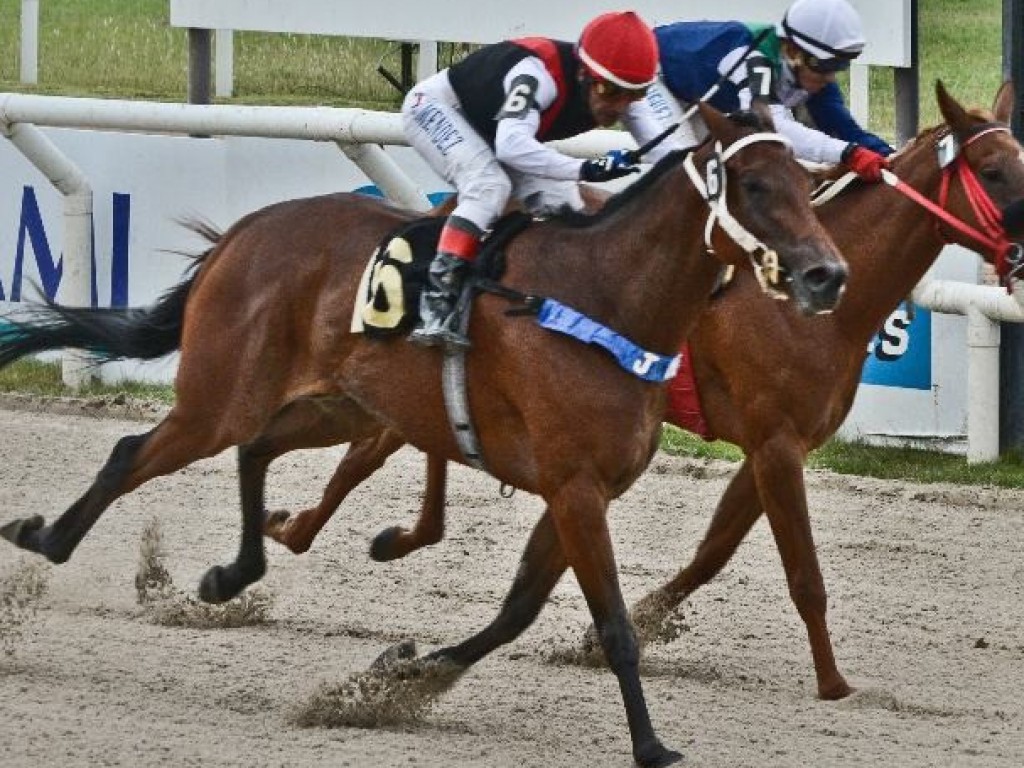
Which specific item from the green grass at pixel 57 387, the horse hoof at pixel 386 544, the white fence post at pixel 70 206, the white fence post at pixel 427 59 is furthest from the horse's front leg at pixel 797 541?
the white fence post at pixel 427 59

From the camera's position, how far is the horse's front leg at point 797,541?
18.7ft

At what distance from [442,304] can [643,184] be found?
570 mm

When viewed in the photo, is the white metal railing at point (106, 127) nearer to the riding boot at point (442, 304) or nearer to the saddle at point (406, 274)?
the saddle at point (406, 274)

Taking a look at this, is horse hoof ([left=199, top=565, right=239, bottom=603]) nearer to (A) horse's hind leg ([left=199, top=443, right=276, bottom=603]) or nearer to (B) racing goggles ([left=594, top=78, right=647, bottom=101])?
(A) horse's hind leg ([left=199, top=443, right=276, bottom=603])

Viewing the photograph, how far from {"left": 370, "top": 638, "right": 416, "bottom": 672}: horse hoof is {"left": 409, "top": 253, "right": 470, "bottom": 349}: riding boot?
29.6 inches

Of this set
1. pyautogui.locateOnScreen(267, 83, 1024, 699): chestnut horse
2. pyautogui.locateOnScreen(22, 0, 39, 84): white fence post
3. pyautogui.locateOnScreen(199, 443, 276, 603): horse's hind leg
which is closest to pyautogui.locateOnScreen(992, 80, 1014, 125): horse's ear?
pyautogui.locateOnScreen(267, 83, 1024, 699): chestnut horse

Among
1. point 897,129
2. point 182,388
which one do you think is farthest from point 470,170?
point 897,129

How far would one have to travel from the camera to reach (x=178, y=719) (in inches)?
211

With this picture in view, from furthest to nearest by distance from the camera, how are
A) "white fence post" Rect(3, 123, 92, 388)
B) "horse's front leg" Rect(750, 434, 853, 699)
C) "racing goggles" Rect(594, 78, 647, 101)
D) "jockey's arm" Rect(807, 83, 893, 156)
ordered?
"white fence post" Rect(3, 123, 92, 388)
"jockey's arm" Rect(807, 83, 893, 156)
"horse's front leg" Rect(750, 434, 853, 699)
"racing goggles" Rect(594, 78, 647, 101)

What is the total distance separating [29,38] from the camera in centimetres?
1177

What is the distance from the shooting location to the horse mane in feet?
16.5

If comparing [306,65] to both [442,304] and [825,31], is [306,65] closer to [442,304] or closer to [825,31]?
[825,31]

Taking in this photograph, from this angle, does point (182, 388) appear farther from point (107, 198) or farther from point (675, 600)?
point (107, 198)

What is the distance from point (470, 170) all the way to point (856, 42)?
110 cm
